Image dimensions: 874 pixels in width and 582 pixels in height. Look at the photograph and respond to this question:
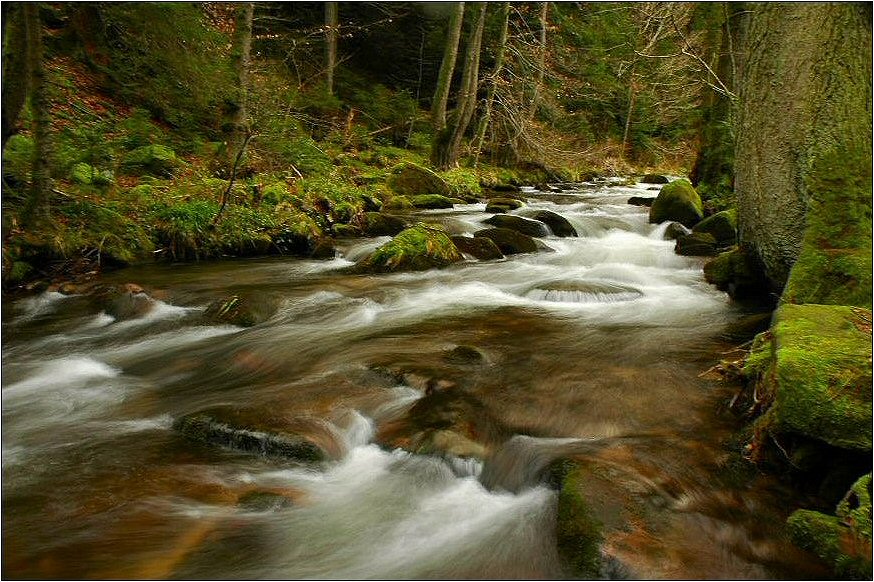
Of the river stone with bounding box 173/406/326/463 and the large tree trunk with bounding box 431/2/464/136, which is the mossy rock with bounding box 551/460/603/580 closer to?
the river stone with bounding box 173/406/326/463

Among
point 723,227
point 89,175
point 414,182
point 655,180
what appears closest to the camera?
point 89,175

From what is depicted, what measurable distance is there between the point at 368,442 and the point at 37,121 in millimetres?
5717

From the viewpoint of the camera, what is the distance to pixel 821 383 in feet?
9.05

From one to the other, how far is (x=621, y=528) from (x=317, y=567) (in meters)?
1.42

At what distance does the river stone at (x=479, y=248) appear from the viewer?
8.96m

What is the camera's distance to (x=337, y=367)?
473 cm

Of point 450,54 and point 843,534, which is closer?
→ point 843,534

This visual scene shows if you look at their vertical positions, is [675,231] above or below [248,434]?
above

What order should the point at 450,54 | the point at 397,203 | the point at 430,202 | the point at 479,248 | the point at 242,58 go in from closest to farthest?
the point at 479,248, the point at 242,58, the point at 397,203, the point at 430,202, the point at 450,54

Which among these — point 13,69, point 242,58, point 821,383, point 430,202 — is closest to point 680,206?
point 430,202

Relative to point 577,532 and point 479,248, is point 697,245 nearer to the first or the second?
point 479,248

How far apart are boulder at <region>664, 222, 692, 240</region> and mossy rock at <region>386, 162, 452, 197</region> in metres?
6.04

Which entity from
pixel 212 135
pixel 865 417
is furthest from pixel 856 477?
pixel 212 135

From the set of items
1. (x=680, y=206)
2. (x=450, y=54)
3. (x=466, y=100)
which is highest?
(x=450, y=54)
